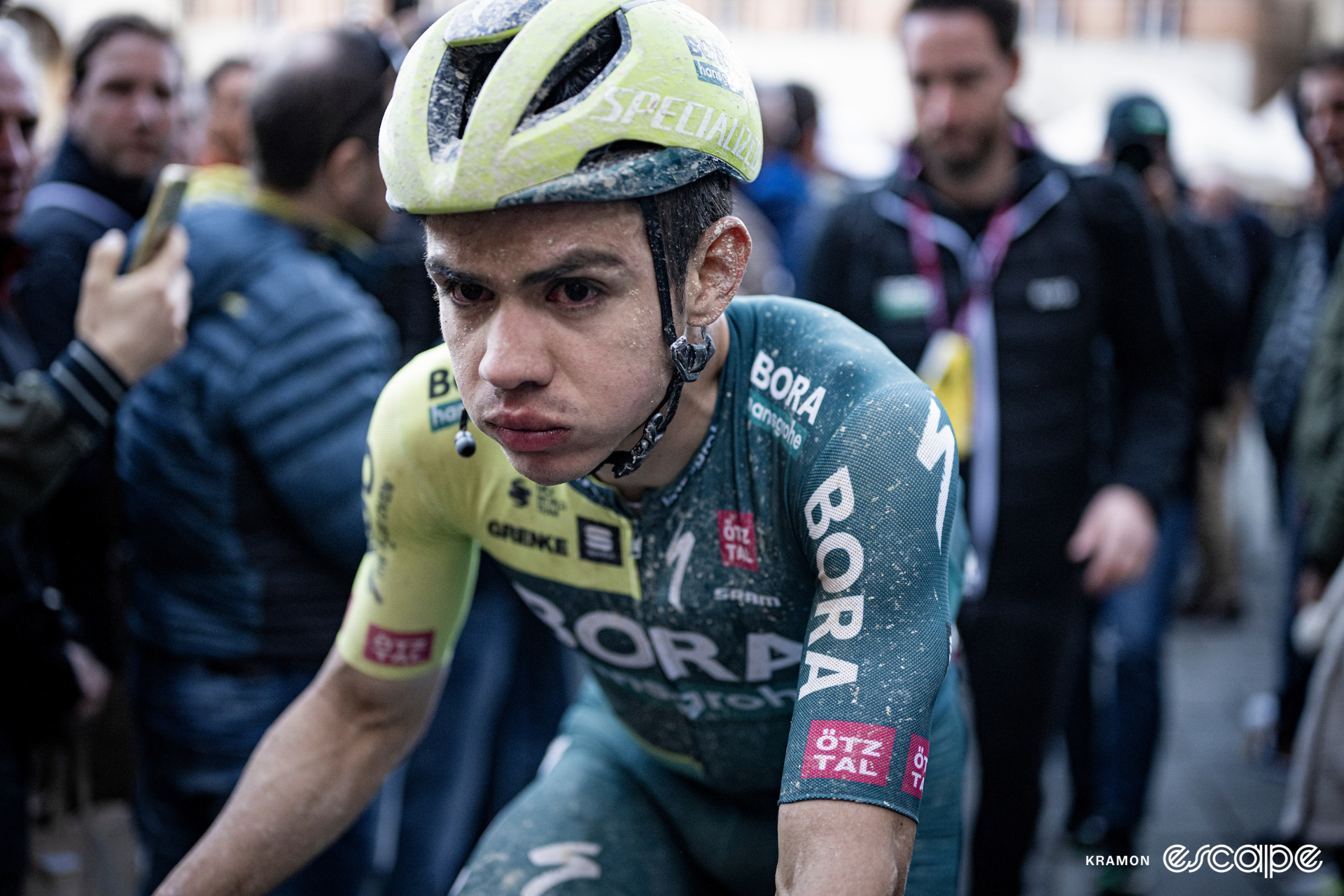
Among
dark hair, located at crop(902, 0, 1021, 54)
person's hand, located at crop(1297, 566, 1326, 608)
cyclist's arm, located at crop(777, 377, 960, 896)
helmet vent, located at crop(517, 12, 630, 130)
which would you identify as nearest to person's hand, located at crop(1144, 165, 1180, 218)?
person's hand, located at crop(1297, 566, 1326, 608)

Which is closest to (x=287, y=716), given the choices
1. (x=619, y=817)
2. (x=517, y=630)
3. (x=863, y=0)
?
(x=619, y=817)

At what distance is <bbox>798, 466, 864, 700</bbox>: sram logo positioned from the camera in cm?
168

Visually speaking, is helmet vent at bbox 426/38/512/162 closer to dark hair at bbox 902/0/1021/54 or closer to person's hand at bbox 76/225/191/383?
person's hand at bbox 76/225/191/383

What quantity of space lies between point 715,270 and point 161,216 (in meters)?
1.69

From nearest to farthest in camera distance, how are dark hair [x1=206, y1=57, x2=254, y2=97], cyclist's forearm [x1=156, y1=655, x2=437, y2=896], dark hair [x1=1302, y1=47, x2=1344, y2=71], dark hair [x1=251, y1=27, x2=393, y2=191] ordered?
1. cyclist's forearm [x1=156, y1=655, x2=437, y2=896]
2. dark hair [x1=251, y1=27, x2=393, y2=191]
3. dark hair [x1=1302, y1=47, x2=1344, y2=71]
4. dark hair [x1=206, y1=57, x2=254, y2=97]

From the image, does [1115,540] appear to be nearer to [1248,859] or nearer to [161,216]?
[1248,859]

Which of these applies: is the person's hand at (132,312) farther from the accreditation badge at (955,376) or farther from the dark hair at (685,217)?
the accreditation badge at (955,376)

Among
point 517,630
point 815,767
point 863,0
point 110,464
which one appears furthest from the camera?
point 863,0

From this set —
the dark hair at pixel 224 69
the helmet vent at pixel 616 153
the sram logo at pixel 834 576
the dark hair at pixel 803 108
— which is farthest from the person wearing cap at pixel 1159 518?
the dark hair at pixel 224 69

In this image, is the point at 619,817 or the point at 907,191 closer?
the point at 619,817

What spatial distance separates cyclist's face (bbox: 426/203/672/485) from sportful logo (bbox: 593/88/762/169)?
124 mm

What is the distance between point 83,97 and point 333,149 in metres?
1.29

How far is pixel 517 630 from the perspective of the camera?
4633 mm

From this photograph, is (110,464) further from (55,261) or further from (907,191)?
(907,191)
